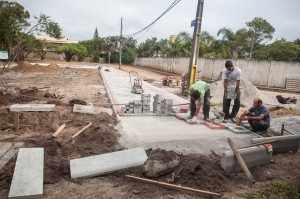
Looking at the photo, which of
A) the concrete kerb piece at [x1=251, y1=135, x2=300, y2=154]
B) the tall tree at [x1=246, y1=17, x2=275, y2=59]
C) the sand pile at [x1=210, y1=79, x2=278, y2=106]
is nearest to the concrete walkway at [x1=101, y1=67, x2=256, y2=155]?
the concrete kerb piece at [x1=251, y1=135, x2=300, y2=154]

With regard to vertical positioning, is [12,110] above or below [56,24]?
below

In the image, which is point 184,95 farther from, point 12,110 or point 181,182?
point 181,182

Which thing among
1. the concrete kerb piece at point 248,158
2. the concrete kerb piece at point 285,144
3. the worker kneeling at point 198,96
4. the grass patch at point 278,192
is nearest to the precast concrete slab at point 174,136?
the worker kneeling at point 198,96

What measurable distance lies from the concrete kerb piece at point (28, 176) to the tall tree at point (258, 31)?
36.6 meters

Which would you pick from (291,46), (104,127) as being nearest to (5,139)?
(104,127)

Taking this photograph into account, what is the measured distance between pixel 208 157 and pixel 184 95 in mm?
8333

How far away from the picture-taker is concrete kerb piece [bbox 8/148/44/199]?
3.36 metres

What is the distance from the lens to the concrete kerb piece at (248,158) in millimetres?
4367

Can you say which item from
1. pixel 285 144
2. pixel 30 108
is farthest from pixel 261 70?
pixel 30 108

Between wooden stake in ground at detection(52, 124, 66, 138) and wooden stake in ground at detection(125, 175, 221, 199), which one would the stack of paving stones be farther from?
wooden stake in ground at detection(125, 175, 221, 199)

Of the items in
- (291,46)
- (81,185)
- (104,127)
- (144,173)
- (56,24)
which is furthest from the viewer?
(291,46)

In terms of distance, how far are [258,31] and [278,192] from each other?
3687 centimetres

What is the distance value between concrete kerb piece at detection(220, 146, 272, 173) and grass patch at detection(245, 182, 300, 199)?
0.58 m

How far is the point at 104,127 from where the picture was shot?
6465mm
